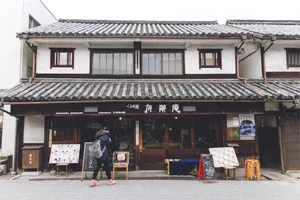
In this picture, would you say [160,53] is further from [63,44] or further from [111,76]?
[63,44]

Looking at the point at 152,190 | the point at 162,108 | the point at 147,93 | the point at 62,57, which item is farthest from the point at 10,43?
the point at 152,190

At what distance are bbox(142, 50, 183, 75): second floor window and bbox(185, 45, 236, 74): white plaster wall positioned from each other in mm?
378

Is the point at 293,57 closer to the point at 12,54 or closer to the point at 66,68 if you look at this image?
the point at 66,68

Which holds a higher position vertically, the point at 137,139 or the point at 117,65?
the point at 117,65

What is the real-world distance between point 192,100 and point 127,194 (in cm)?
441

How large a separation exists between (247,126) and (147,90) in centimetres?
497

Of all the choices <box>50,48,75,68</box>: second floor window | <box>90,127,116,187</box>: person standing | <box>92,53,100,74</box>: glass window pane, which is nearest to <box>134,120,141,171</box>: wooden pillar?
<box>90,127,116,187</box>: person standing

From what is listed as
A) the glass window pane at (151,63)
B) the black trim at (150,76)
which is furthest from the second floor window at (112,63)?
the glass window pane at (151,63)

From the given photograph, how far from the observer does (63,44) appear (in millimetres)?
11383

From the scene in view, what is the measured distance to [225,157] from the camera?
9414mm

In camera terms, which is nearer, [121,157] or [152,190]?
[152,190]

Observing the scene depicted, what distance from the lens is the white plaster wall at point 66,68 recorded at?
1136 cm

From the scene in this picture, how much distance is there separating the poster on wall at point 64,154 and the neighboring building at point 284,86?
9.07 m

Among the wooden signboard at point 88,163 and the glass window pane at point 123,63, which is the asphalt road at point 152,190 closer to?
the wooden signboard at point 88,163
